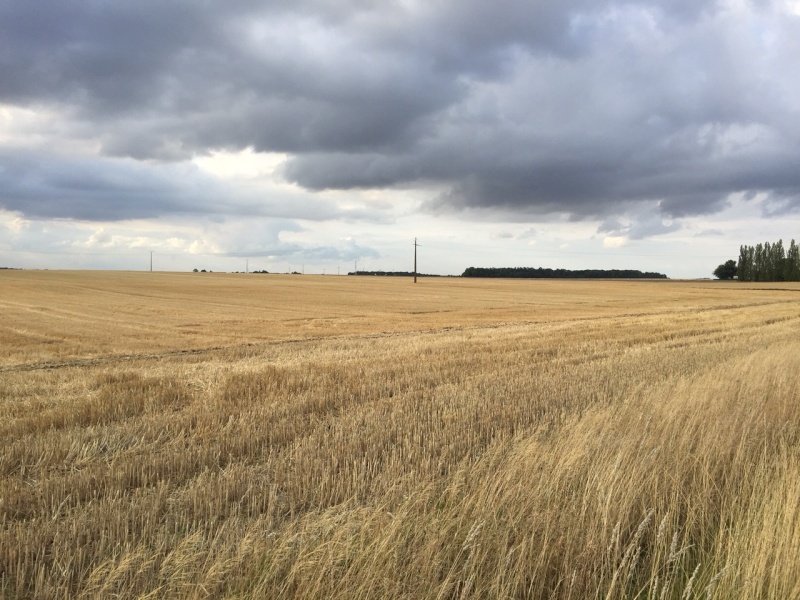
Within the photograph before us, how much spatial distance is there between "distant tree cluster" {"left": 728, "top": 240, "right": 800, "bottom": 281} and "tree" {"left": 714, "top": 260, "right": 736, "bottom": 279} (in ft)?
18.7

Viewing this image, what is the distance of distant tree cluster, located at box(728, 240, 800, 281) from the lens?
144 meters

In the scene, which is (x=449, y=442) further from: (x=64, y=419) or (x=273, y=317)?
(x=273, y=317)

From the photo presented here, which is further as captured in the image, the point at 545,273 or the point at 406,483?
the point at 545,273

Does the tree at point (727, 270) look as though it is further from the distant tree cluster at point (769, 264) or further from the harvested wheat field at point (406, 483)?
the harvested wheat field at point (406, 483)

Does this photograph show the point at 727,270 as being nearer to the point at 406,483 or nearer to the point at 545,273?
the point at 545,273

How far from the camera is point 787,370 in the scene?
441 inches

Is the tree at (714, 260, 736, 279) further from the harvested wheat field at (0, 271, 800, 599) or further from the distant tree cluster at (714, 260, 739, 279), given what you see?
the harvested wheat field at (0, 271, 800, 599)

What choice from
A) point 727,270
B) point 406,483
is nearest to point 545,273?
point 727,270

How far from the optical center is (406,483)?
222 inches

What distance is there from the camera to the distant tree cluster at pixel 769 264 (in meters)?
144

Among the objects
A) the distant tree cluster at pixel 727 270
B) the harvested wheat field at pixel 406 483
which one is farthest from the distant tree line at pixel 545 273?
the harvested wheat field at pixel 406 483

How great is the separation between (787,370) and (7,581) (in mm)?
12841

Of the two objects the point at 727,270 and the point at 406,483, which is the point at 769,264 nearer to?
the point at 727,270

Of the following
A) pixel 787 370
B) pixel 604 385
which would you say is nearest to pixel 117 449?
pixel 604 385
